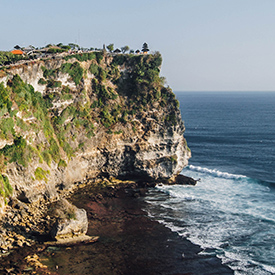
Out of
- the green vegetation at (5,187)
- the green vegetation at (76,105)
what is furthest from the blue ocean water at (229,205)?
the green vegetation at (5,187)

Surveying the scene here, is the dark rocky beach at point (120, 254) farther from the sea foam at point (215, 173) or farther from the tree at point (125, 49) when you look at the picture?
the tree at point (125, 49)

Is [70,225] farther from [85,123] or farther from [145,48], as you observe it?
[145,48]

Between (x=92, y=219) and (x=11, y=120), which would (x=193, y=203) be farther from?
(x=11, y=120)

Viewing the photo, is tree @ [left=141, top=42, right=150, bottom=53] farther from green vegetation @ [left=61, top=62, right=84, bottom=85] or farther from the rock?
the rock

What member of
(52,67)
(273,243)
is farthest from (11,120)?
(273,243)

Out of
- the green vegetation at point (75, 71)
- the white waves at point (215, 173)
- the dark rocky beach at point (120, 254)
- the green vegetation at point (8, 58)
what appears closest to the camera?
the dark rocky beach at point (120, 254)
